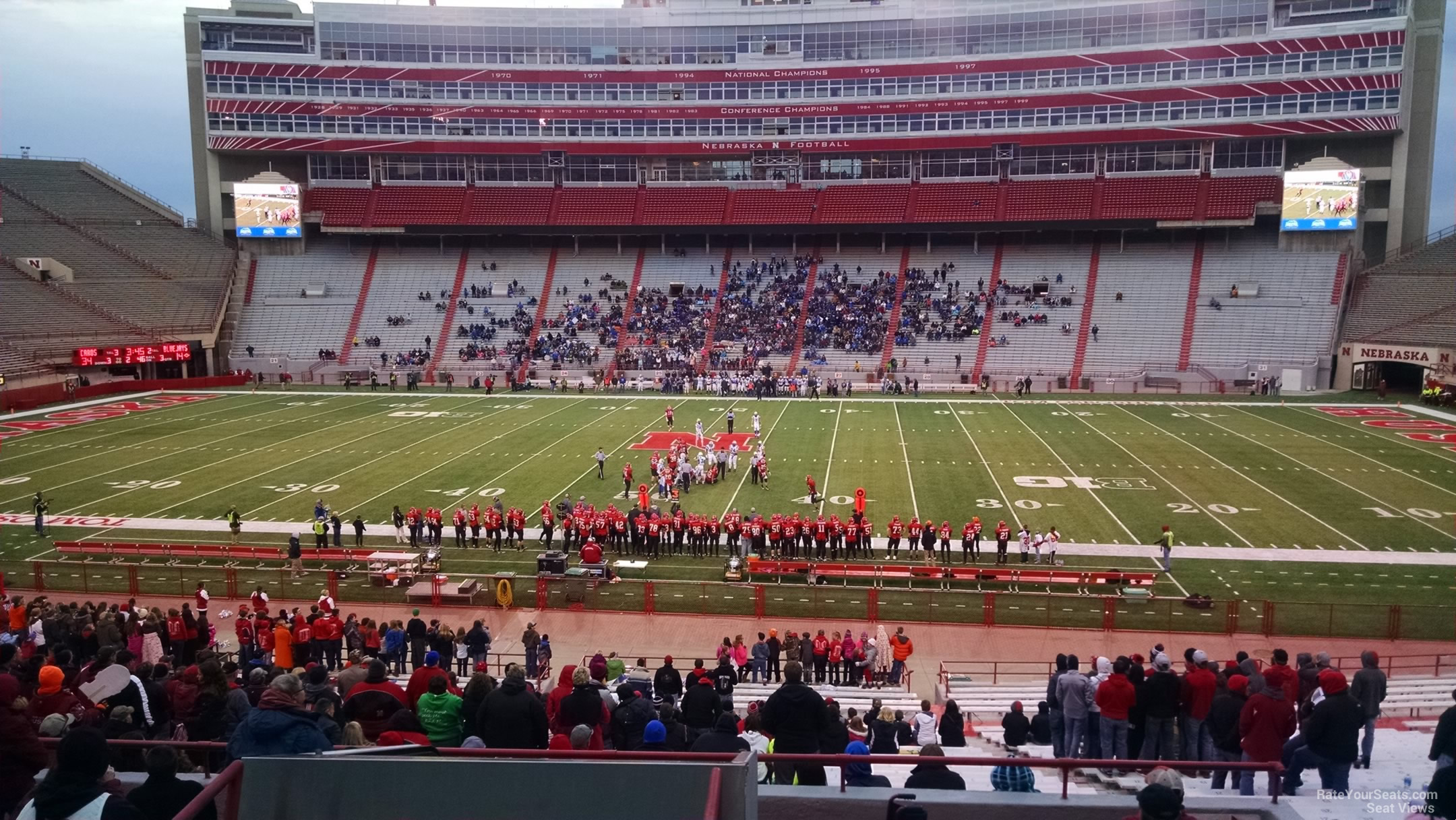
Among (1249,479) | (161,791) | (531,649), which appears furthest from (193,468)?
(1249,479)

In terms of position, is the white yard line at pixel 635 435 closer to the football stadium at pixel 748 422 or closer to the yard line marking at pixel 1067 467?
the football stadium at pixel 748 422

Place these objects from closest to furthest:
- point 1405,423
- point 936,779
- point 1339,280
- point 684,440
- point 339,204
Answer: point 936,779 → point 684,440 → point 1405,423 → point 1339,280 → point 339,204

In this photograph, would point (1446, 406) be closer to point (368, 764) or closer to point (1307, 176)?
point (1307, 176)

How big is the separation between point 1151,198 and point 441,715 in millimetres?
57285

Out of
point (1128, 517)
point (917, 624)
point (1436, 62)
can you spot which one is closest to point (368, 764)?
point (917, 624)

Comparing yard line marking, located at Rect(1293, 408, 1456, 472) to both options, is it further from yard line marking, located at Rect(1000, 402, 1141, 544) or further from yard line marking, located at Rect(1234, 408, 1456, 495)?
yard line marking, located at Rect(1000, 402, 1141, 544)

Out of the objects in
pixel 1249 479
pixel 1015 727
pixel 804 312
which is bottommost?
pixel 1015 727

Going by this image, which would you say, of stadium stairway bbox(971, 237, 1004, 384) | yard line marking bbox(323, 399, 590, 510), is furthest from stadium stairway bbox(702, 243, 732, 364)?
stadium stairway bbox(971, 237, 1004, 384)

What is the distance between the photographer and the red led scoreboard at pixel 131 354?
151 ft

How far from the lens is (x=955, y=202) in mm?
59031

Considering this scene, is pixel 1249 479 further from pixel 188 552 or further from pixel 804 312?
pixel 804 312

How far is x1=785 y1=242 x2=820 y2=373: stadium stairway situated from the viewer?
52.0 m

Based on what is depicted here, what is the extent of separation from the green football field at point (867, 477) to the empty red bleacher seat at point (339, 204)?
20.4 m

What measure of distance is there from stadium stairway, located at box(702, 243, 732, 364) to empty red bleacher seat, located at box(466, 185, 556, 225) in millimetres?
11339
